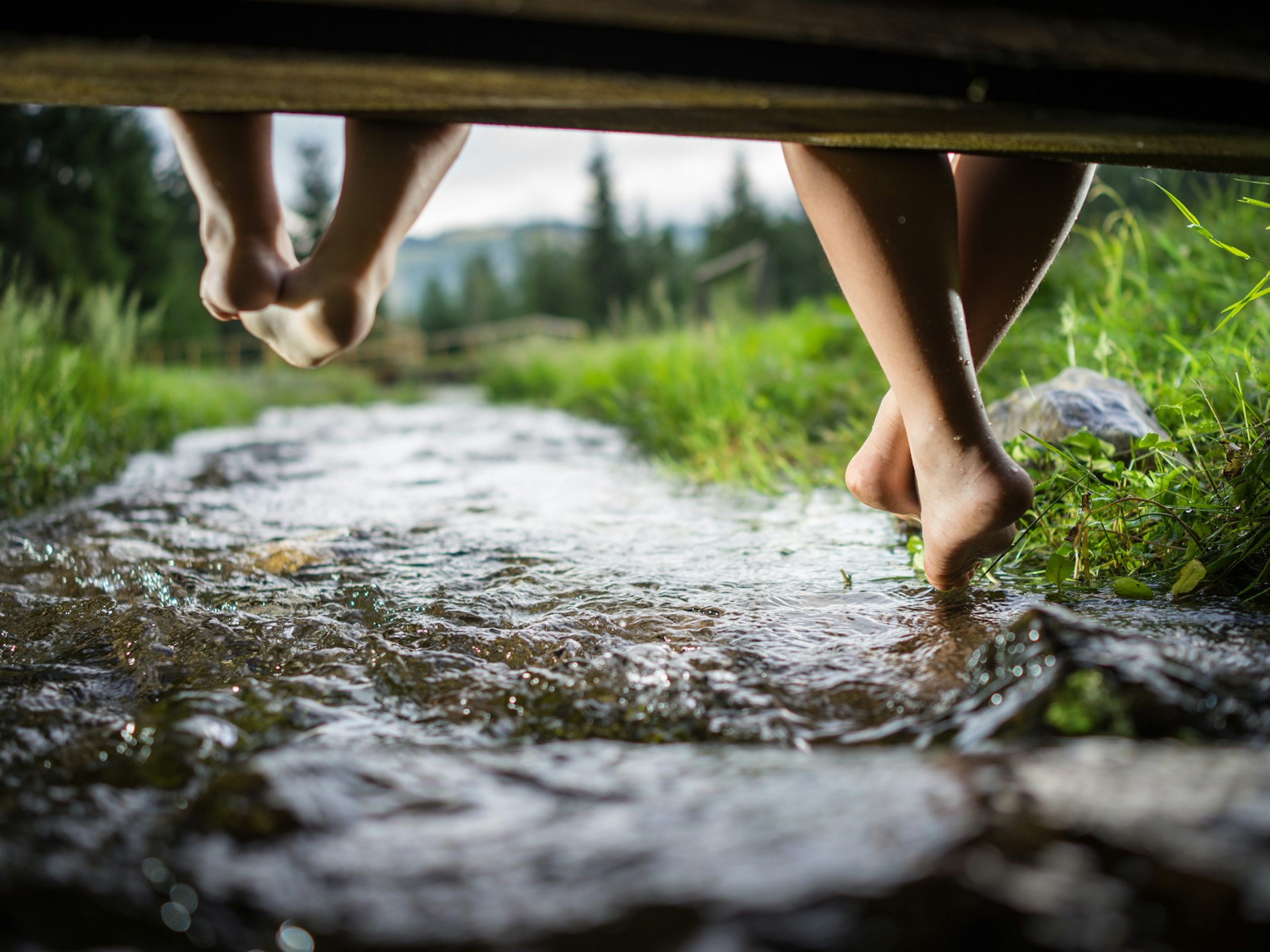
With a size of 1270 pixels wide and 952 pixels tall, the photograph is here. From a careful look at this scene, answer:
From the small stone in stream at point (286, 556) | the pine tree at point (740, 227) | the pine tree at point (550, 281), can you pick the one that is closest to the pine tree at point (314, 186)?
the pine tree at point (550, 281)

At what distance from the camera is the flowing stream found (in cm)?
47

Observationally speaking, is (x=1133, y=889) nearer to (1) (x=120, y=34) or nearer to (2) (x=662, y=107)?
(2) (x=662, y=107)

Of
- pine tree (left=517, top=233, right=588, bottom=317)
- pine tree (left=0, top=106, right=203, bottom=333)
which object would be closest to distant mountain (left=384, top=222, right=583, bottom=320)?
pine tree (left=517, top=233, right=588, bottom=317)

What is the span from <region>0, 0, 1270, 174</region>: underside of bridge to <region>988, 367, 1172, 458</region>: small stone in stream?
0.79 m

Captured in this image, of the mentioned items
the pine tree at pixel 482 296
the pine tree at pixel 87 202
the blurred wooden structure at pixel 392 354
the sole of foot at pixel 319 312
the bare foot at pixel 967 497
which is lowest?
the bare foot at pixel 967 497

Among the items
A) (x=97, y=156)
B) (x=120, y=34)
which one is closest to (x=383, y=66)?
(x=120, y=34)

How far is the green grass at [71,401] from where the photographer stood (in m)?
2.68

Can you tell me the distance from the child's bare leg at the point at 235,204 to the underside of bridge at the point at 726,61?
346 mm

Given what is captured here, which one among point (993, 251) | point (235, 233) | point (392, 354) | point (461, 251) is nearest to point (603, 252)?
point (392, 354)

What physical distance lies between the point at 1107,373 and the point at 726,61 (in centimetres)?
171

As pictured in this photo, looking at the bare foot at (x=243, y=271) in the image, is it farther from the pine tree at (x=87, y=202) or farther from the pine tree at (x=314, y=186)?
the pine tree at (x=314, y=186)

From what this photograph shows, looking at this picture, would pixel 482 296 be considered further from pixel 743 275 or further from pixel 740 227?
pixel 743 275

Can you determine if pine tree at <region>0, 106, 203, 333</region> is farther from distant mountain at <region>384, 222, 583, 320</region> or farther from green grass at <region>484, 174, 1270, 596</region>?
distant mountain at <region>384, 222, 583, 320</region>

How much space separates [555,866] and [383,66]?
78cm
